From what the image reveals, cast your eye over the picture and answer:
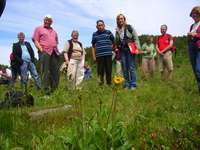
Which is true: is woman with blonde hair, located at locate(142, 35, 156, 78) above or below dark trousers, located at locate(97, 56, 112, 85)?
above

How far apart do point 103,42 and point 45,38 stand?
161 cm

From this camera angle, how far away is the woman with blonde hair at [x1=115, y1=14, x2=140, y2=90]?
12.9 meters

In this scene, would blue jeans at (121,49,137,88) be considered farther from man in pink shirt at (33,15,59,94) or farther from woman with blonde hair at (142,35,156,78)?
woman with blonde hair at (142,35,156,78)

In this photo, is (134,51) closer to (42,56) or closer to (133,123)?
(42,56)

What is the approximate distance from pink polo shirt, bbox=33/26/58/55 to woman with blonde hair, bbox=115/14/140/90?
160 cm

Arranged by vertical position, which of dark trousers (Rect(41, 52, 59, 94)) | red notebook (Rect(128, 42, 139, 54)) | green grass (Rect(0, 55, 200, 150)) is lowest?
green grass (Rect(0, 55, 200, 150))

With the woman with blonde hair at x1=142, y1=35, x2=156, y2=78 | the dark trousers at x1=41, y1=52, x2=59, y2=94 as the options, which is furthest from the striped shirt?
the woman with blonde hair at x1=142, y1=35, x2=156, y2=78

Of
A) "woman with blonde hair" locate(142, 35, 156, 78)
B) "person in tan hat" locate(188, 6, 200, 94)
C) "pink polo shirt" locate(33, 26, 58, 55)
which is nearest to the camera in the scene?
"person in tan hat" locate(188, 6, 200, 94)

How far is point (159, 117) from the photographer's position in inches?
284

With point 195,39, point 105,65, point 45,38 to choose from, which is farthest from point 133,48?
point 45,38

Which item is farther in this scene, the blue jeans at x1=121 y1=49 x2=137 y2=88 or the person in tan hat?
the blue jeans at x1=121 y1=49 x2=137 y2=88

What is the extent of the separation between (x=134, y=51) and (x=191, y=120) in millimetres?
6776

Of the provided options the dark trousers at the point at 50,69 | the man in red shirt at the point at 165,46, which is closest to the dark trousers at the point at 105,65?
the dark trousers at the point at 50,69

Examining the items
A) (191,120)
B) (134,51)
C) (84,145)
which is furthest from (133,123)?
(134,51)
